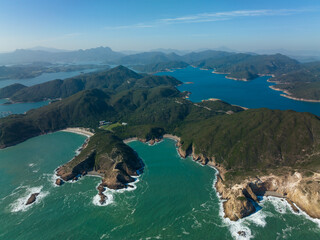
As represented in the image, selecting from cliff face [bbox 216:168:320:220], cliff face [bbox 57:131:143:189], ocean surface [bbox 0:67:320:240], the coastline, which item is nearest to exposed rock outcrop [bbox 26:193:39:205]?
ocean surface [bbox 0:67:320:240]

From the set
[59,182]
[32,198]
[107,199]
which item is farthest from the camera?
[59,182]

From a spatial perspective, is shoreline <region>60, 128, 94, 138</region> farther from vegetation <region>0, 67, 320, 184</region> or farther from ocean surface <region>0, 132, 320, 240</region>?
ocean surface <region>0, 132, 320, 240</region>

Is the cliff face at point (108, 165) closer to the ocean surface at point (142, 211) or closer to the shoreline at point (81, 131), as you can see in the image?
the ocean surface at point (142, 211)

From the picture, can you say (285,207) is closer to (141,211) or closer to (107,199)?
(141,211)

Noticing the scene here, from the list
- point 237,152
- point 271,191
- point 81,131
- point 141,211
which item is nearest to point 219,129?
point 237,152

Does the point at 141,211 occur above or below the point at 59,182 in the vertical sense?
above

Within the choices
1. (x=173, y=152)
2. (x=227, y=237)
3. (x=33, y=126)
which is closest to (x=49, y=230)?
(x=227, y=237)

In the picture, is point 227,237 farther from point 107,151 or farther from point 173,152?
point 107,151
